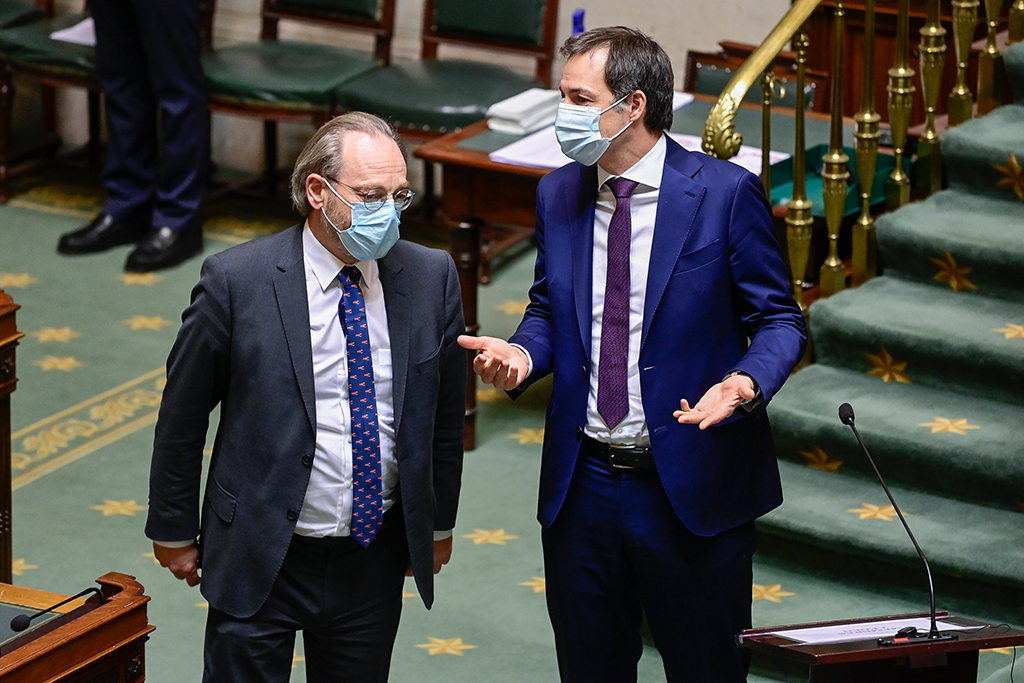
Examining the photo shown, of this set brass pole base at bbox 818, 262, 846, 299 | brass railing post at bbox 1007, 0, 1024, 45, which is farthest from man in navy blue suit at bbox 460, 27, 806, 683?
brass railing post at bbox 1007, 0, 1024, 45

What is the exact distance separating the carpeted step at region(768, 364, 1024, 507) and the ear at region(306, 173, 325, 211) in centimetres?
198

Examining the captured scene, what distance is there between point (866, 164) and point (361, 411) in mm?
2342

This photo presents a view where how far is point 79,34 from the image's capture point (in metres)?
7.04

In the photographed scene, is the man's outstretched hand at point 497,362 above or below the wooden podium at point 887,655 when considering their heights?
above

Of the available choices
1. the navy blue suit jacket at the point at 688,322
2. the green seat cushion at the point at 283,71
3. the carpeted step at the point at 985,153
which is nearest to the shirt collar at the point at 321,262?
the navy blue suit jacket at the point at 688,322

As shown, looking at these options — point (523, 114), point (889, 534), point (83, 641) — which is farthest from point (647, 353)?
point (523, 114)

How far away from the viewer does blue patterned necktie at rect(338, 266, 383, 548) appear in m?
2.67

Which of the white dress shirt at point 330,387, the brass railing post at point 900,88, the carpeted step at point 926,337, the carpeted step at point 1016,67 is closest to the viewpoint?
Result: the white dress shirt at point 330,387

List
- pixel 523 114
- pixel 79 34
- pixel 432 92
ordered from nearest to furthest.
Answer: pixel 523 114 → pixel 432 92 → pixel 79 34

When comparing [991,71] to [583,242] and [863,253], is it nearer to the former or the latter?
[863,253]

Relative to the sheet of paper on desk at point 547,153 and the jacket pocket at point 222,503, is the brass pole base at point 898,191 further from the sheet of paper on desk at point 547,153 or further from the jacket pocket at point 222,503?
the jacket pocket at point 222,503

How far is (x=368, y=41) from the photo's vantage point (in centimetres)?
759

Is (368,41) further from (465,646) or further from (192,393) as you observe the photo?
Answer: (192,393)

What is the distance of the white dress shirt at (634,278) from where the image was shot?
279 centimetres
